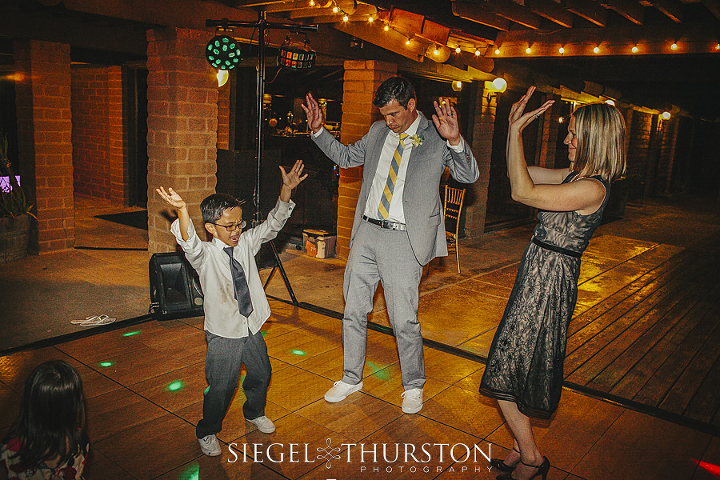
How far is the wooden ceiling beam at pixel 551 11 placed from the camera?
552 centimetres

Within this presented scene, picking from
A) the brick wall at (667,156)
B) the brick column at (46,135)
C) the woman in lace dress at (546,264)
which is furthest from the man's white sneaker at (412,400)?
the brick wall at (667,156)

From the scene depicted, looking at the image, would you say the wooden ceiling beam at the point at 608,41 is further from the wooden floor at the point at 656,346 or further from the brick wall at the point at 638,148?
the brick wall at the point at 638,148

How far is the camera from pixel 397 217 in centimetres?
315

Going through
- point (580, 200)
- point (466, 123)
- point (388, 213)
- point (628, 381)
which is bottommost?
point (628, 381)

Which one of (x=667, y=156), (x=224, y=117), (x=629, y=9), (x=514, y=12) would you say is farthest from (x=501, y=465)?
(x=667, y=156)

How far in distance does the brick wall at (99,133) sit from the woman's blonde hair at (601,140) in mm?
8866

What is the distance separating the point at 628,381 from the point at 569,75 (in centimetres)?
799

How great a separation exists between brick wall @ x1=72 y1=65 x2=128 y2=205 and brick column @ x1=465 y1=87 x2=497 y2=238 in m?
5.95

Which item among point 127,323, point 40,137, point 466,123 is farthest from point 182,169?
point 466,123

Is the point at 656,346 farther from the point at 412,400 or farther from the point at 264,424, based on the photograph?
the point at 264,424

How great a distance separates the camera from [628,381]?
3.96 meters

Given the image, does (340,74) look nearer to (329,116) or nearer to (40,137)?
(329,116)

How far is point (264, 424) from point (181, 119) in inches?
134

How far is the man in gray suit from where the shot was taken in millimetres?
3066
